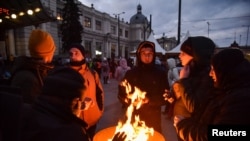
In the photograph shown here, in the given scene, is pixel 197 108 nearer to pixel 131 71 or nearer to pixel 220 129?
pixel 220 129

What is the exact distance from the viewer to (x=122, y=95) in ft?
11.0

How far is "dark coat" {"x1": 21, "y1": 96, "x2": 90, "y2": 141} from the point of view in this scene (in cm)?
122

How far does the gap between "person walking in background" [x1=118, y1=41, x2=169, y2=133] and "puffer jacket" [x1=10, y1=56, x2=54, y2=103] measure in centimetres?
136

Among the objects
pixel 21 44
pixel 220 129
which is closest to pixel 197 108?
pixel 220 129

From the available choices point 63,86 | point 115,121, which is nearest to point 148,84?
point 63,86

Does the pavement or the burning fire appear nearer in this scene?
the burning fire

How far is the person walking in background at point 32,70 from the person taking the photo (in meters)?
2.03

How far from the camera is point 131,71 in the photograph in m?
3.50

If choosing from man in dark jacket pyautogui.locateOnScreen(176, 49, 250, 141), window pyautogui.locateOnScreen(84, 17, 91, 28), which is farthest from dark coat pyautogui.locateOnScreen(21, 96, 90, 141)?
window pyautogui.locateOnScreen(84, 17, 91, 28)

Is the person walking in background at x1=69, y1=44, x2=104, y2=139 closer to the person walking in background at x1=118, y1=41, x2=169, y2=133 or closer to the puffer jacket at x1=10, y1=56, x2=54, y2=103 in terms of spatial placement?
the person walking in background at x1=118, y1=41, x2=169, y2=133

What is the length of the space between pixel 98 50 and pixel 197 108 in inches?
2201

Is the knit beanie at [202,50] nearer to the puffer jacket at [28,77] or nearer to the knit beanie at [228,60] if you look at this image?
the knit beanie at [228,60]

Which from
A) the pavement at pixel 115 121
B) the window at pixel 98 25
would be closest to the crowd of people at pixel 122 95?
the pavement at pixel 115 121

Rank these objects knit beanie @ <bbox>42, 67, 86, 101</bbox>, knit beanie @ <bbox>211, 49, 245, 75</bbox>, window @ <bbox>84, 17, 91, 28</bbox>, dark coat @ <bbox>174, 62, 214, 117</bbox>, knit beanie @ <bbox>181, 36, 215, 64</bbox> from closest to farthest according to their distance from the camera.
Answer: knit beanie @ <bbox>42, 67, 86, 101</bbox>, knit beanie @ <bbox>211, 49, 245, 75</bbox>, dark coat @ <bbox>174, 62, 214, 117</bbox>, knit beanie @ <bbox>181, 36, 215, 64</bbox>, window @ <bbox>84, 17, 91, 28</bbox>
